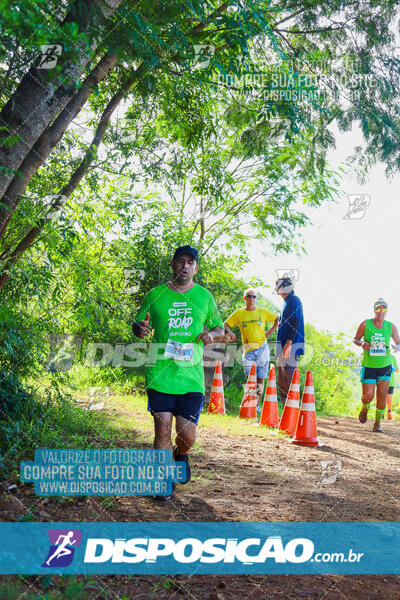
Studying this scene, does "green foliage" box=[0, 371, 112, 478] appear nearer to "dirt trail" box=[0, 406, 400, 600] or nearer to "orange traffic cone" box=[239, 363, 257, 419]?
"dirt trail" box=[0, 406, 400, 600]

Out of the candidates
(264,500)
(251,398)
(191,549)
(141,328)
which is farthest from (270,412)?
(191,549)

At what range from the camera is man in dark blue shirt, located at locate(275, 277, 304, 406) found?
866 cm

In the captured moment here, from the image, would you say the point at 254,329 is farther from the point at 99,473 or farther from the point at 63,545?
the point at 63,545

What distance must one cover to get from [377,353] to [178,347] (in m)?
5.87

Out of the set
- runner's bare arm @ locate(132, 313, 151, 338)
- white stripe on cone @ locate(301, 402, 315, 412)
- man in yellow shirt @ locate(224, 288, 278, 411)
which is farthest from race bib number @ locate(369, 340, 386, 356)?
runner's bare arm @ locate(132, 313, 151, 338)

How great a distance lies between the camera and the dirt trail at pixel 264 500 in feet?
9.47

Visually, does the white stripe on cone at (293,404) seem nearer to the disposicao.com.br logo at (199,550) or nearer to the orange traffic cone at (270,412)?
the orange traffic cone at (270,412)

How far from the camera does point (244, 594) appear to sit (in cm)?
284

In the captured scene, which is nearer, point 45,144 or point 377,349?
point 45,144

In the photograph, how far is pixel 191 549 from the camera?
3.34m

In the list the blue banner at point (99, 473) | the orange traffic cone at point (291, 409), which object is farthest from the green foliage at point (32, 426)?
the orange traffic cone at point (291, 409)

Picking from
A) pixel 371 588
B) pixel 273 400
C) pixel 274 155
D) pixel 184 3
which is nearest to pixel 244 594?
pixel 371 588

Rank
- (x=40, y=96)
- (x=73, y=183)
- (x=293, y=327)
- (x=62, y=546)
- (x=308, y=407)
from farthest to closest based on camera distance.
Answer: (x=293, y=327) < (x=308, y=407) < (x=73, y=183) < (x=40, y=96) < (x=62, y=546)

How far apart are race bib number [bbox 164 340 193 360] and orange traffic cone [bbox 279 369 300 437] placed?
13.3 ft
